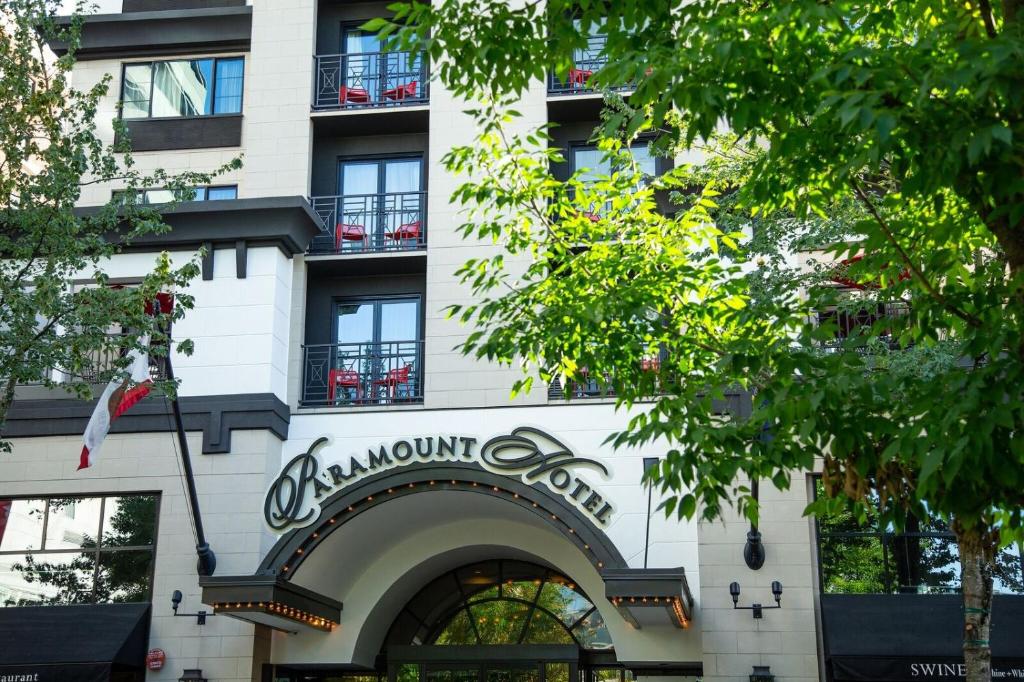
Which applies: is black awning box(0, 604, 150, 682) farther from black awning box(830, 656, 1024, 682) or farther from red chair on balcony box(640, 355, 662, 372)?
black awning box(830, 656, 1024, 682)

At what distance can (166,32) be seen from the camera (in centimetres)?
2244

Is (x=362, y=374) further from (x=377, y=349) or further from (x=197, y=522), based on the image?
(x=197, y=522)

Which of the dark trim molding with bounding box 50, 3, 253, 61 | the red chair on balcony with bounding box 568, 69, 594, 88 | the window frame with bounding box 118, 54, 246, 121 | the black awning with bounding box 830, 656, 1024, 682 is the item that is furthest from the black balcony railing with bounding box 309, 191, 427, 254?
the black awning with bounding box 830, 656, 1024, 682

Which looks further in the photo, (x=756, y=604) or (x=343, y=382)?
(x=343, y=382)

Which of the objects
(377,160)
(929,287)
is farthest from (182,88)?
(929,287)

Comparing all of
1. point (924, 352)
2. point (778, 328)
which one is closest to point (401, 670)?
point (924, 352)

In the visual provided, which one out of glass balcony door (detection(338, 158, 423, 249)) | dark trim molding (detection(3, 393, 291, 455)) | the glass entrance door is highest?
glass balcony door (detection(338, 158, 423, 249))

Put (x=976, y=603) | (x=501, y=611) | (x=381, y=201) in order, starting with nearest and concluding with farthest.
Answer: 1. (x=976, y=603)
2. (x=501, y=611)
3. (x=381, y=201)

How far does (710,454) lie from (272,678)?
40.1 ft

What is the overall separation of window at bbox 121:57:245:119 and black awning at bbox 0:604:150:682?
9.29 meters

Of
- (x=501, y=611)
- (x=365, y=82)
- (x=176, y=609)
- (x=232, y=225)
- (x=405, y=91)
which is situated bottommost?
(x=176, y=609)

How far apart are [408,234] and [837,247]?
41.8 ft

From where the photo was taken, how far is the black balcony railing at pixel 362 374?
64.5 ft

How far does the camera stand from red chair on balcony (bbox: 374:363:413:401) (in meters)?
19.7
